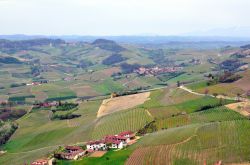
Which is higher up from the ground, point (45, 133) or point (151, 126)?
point (151, 126)

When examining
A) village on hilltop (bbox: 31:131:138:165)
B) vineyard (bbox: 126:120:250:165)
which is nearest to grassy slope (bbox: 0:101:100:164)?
village on hilltop (bbox: 31:131:138:165)

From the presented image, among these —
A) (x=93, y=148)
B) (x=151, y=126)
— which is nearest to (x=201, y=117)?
(x=151, y=126)

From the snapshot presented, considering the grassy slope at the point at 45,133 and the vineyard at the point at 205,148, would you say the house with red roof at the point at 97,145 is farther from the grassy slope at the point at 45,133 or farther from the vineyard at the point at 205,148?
the grassy slope at the point at 45,133

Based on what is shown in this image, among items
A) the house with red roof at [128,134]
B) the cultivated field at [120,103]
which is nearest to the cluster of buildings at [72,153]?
the house with red roof at [128,134]

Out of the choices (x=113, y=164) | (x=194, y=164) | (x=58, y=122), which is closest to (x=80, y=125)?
(x=58, y=122)

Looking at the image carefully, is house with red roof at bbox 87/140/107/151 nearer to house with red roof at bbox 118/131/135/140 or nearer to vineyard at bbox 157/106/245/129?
house with red roof at bbox 118/131/135/140

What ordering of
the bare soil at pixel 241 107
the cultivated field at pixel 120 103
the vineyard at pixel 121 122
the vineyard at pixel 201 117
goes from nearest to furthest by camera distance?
the vineyard at pixel 201 117 → the bare soil at pixel 241 107 → the vineyard at pixel 121 122 → the cultivated field at pixel 120 103

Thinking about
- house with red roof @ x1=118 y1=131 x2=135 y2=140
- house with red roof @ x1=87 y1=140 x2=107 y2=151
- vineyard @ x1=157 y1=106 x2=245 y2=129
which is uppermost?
vineyard @ x1=157 y1=106 x2=245 y2=129

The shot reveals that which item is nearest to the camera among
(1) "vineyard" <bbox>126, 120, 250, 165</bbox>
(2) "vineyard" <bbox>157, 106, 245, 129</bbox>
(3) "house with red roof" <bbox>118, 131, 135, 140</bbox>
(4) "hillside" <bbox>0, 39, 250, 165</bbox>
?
(1) "vineyard" <bbox>126, 120, 250, 165</bbox>

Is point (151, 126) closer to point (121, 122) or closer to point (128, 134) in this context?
point (128, 134)

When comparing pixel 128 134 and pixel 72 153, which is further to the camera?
pixel 128 134

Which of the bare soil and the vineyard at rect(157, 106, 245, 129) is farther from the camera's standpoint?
the bare soil
